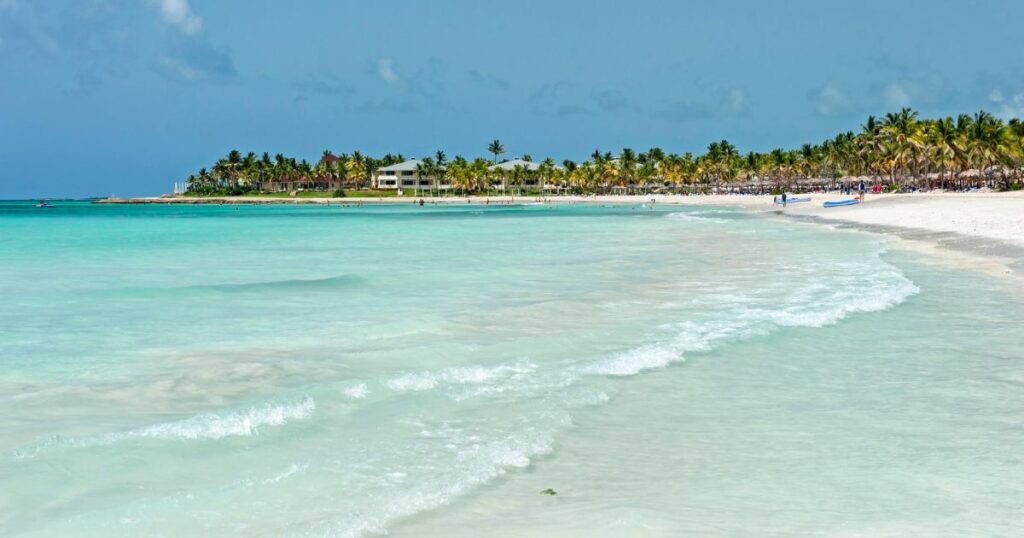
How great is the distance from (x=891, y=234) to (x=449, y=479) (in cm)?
3395

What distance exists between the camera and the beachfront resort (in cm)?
9000

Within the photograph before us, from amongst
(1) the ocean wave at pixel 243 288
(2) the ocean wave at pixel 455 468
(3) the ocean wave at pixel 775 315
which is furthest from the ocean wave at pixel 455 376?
(1) the ocean wave at pixel 243 288

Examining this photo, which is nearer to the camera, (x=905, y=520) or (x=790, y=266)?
(x=905, y=520)

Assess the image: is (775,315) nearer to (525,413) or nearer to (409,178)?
(525,413)

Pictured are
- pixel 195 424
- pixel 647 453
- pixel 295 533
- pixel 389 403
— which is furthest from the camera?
pixel 389 403

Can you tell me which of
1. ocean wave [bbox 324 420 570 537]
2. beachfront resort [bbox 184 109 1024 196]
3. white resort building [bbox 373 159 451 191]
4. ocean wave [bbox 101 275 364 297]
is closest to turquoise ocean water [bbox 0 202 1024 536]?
ocean wave [bbox 324 420 570 537]

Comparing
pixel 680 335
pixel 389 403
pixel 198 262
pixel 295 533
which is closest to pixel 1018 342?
pixel 680 335

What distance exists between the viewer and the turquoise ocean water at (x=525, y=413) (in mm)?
5102

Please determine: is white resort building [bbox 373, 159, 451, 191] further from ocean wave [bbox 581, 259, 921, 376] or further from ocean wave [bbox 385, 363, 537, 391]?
ocean wave [bbox 385, 363, 537, 391]

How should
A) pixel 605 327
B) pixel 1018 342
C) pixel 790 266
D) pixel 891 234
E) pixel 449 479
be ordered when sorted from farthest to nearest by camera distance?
pixel 891 234
pixel 790 266
pixel 605 327
pixel 1018 342
pixel 449 479

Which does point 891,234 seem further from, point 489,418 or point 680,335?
point 489,418

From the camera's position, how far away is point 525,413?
7387 millimetres

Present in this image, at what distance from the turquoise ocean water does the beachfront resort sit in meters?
75.1

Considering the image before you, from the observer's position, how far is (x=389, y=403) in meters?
7.88
